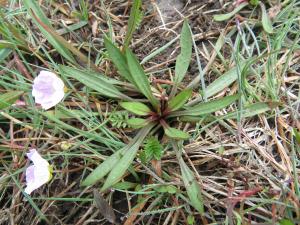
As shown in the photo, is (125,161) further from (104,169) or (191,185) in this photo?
(191,185)

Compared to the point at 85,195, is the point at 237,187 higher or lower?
lower

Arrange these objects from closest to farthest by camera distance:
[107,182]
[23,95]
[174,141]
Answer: [107,182] → [174,141] → [23,95]

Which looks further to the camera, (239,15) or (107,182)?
(239,15)

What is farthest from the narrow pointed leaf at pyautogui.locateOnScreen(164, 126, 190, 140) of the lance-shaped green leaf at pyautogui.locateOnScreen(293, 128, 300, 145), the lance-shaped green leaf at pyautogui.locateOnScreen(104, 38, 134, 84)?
the lance-shaped green leaf at pyautogui.locateOnScreen(293, 128, 300, 145)

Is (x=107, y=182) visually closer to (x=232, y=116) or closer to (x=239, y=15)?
(x=232, y=116)

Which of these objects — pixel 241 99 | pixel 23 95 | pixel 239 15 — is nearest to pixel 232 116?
pixel 241 99

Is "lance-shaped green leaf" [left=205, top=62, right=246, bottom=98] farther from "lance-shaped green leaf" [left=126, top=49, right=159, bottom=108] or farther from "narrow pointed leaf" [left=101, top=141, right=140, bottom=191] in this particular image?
"narrow pointed leaf" [left=101, top=141, right=140, bottom=191]
